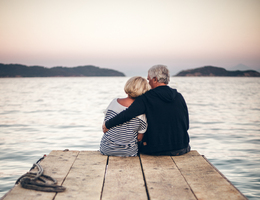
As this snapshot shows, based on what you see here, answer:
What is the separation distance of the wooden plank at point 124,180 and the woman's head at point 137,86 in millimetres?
805

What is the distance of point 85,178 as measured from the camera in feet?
9.01

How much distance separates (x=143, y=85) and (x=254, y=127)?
904cm

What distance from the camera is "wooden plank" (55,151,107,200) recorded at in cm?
235

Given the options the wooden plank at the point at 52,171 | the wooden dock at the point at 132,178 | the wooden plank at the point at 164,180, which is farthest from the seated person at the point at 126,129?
the wooden plank at the point at 52,171

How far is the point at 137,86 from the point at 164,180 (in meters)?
1.15

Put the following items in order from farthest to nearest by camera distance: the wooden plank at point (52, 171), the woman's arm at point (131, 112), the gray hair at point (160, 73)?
1. the gray hair at point (160, 73)
2. the woman's arm at point (131, 112)
3. the wooden plank at point (52, 171)

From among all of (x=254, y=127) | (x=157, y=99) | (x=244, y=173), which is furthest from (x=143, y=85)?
(x=254, y=127)

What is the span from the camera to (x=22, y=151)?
23.8ft

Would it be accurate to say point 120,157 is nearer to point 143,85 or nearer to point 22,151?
point 143,85

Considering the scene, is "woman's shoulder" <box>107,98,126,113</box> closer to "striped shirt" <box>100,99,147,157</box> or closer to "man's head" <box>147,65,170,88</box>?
"striped shirt" <box>100,99,147,157</box>

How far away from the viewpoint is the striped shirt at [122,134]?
11.4 feet

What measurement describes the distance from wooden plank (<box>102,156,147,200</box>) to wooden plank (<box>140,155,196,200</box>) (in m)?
0.08

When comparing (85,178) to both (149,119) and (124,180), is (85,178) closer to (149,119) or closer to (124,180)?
(124,180)

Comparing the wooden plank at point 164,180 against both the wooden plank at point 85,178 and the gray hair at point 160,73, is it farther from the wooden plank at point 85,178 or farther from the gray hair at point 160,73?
the gray hair at point 160,73
